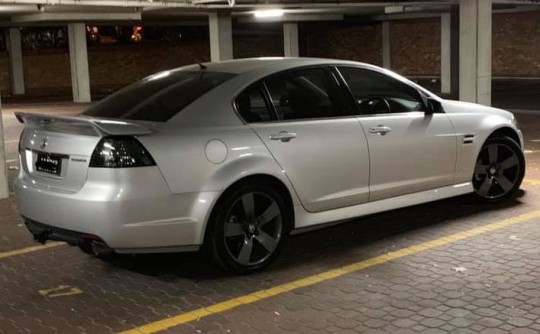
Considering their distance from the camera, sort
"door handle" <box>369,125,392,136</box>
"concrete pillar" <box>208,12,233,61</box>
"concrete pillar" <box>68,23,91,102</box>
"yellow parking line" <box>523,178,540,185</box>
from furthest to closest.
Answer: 1. "concrete pillar" <box>68,23,91,102</box>
2. "concrete pillar" <box>208,12,233,61</box>
3. "yellow parking line" <box>523,178,540,185</box>
4. "door handle" <box>369,125,392,136</box>


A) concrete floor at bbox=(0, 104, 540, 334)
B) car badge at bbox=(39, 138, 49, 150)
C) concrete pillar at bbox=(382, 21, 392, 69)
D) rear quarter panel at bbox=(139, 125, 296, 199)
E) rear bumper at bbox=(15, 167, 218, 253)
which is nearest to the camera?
concrete floor at bbox=(0, 104, 540, 334)

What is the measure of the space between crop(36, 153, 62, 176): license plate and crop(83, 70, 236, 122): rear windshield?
2.00 ft

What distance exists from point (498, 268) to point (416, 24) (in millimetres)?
31861

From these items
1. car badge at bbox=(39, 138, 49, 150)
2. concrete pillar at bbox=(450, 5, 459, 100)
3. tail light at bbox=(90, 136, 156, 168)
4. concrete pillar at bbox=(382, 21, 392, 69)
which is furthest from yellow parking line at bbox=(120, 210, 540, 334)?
concrete pillar at bbox=(382, 21, 392, 69)

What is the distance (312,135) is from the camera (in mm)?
5453

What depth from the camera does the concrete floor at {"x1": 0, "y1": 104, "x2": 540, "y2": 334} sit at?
4.31m

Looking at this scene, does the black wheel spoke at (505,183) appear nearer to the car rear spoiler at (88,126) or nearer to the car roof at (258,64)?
the car roof at (258,64)

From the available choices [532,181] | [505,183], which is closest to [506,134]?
[505,183]

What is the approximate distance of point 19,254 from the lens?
6039 millimetres

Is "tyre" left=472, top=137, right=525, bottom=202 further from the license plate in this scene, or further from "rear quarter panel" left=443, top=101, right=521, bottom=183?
the license plate

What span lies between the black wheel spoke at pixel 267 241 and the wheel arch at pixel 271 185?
0.48 ft

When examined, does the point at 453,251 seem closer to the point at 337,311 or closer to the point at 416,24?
the point at 337,311

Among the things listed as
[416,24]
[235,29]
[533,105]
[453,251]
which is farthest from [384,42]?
[453,251]

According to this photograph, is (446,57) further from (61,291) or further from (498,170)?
(61,291)
